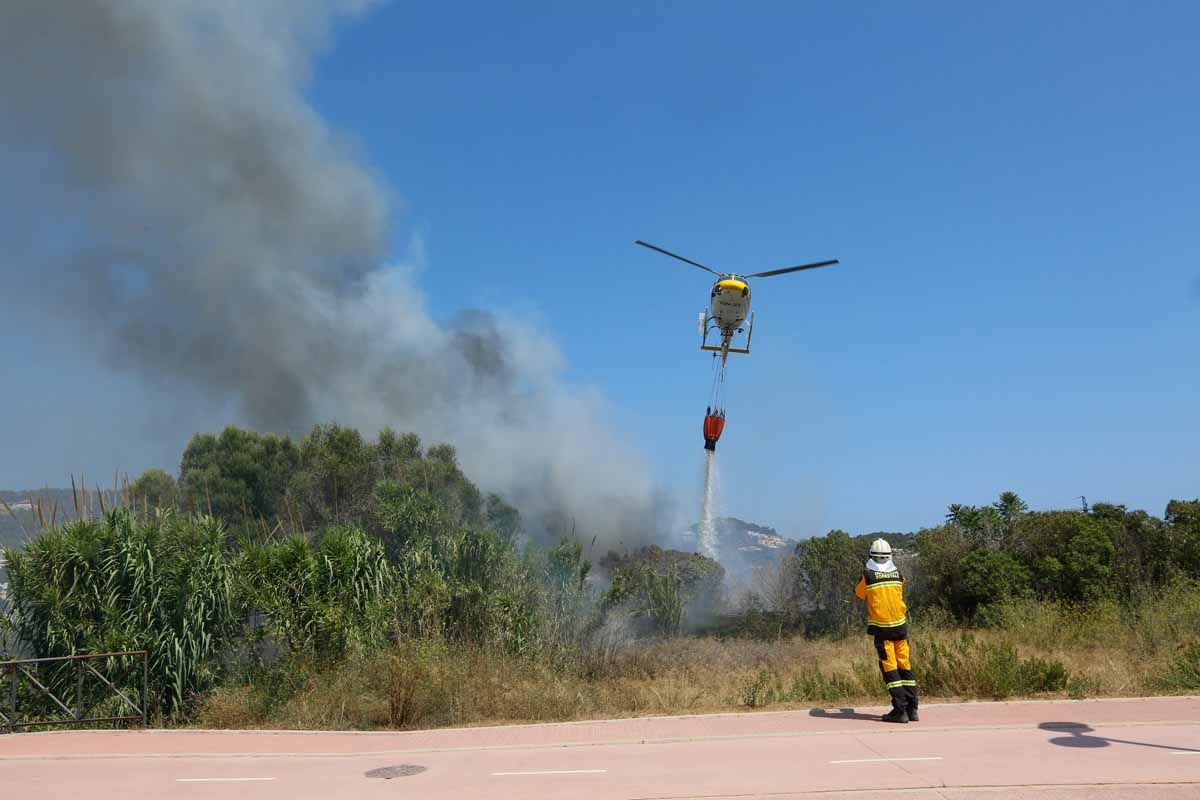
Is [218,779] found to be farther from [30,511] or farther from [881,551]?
[30,511]

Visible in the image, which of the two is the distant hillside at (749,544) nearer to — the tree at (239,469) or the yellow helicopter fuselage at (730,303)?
the yellow helicopter fuselage at (730,303)

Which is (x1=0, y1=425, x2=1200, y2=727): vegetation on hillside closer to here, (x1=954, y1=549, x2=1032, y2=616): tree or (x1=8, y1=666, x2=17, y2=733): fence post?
(x1=8, y1=666, x2=17, y2=733): fence post

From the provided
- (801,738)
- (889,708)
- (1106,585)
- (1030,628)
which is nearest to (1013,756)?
(801,738)

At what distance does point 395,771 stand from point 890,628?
5.00 m

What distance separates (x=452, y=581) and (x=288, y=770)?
7.54 m

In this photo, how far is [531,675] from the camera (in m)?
11.9

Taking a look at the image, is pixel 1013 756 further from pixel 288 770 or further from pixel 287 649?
pixel 287 649

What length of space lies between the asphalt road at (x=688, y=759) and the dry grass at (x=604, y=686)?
77 centimetres

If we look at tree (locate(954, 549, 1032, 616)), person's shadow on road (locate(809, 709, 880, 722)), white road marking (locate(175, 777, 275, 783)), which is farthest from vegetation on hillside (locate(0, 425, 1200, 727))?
tree (locate(954, 549, 1032, 616))

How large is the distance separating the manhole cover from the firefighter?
448 cm

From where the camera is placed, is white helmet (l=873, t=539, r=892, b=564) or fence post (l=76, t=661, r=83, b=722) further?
fence post (l=76, t=661, r=83, b=722)

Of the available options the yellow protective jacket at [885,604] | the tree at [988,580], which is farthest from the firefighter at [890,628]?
the tree at [988,580]

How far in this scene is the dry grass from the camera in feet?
33.2

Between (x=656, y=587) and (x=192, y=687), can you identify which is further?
(x=656, y=587)
